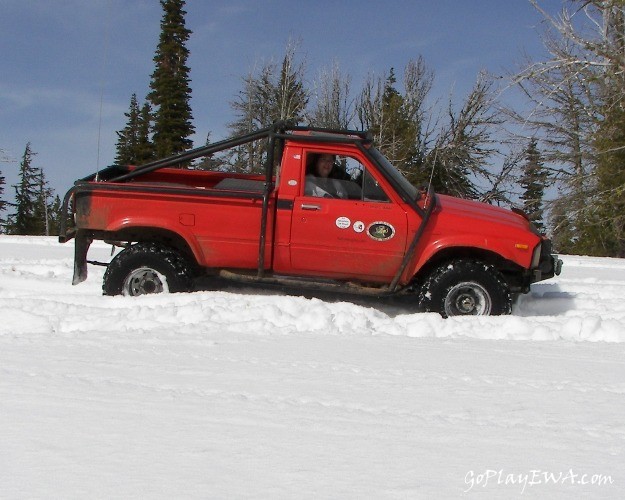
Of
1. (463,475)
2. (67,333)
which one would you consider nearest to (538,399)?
(463,475)

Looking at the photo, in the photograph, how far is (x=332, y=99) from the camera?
29844 mm

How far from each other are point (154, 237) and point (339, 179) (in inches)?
73.9

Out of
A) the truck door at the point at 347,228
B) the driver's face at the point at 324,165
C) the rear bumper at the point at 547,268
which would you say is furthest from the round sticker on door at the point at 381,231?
the rear bumper at the point at 547,268

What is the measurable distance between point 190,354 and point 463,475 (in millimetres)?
1995

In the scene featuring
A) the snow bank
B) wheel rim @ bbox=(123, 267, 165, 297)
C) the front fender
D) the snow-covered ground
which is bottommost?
the snow-covered ground

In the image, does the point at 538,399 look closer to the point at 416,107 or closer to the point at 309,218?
the point at 309,218

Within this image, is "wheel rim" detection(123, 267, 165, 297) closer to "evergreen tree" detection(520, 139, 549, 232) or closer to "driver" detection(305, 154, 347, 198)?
"driver" detection(305, 154, 347, 198)

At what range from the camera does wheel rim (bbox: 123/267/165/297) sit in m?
5.90

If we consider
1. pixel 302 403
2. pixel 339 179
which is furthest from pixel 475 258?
pixel 302 403

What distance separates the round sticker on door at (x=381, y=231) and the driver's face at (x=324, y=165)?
2.23 feet

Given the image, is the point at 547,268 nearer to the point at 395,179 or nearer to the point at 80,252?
the point at 395,179

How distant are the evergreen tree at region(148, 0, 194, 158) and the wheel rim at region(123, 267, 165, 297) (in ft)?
95.6

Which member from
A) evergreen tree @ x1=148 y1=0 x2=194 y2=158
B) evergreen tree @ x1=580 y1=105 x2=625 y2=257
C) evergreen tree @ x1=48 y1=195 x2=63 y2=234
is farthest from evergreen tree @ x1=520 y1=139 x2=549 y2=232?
evergreen tree @ x1=48 y1=195 x2=63 y2=234

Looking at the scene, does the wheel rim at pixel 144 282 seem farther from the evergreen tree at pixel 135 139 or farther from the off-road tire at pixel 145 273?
the evergreen tree at pixel 135 139
